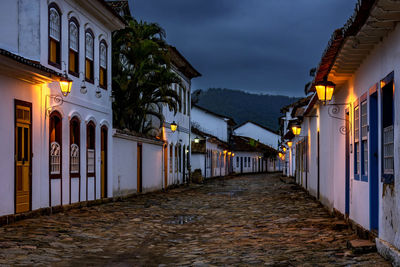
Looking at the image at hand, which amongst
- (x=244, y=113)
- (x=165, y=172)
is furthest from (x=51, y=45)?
(x=244, y=113)

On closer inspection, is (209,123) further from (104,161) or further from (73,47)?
(73,47)

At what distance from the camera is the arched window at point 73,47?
16.0 meters

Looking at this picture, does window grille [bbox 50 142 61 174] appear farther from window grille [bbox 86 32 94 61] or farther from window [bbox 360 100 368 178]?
window [bbox 360 100 368 178]

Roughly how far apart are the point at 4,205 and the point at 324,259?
7.03m

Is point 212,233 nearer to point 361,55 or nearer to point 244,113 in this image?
point 361,55

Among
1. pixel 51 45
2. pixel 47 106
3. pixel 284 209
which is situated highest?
pixel 51 45

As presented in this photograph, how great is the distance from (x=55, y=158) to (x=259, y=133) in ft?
230

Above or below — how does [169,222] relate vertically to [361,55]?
below

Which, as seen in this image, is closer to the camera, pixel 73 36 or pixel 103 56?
pixel 73 36

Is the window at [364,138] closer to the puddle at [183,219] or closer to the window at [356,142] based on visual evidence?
the window at [356,142]

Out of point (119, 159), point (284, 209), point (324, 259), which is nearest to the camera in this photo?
point (324, 259)

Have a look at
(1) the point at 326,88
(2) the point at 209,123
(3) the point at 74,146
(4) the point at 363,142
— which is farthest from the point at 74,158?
(2) the point at 209,123

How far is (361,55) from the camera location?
32.4 ft

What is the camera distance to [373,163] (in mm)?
8969
